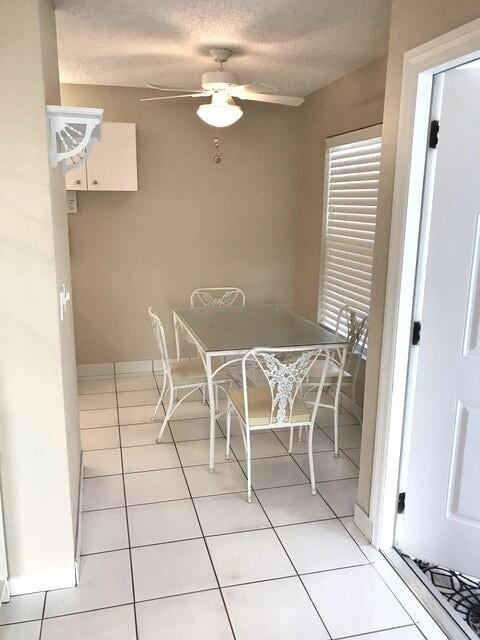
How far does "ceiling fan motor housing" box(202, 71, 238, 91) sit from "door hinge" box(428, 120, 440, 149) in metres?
1.53

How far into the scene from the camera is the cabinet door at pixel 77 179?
415 cm

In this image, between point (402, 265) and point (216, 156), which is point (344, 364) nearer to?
point (402, 265)

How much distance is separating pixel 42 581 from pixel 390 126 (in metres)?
2.37

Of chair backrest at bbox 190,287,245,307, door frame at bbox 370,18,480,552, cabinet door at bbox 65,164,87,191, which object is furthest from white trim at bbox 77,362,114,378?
door frame at bbox 370,18,480,552

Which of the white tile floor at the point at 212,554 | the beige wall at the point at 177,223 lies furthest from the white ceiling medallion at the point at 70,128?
the beige wall at the point at 177,223

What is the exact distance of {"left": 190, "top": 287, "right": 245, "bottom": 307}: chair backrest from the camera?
15.4 ft

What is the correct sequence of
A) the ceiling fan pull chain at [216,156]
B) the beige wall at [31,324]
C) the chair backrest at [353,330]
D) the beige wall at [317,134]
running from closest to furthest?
Answer: 1. the beige wall at [31,324]
2. the chair backrest at [353,330]
3. the beige wall at [317,134]
4. the ceiling fan pull chain at [216,156]

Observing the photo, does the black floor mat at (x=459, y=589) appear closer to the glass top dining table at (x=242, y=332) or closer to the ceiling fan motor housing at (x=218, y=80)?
the glass top dining table at (x=242, y=332)

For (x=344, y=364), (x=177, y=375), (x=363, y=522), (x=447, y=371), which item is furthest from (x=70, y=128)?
(x=363, y=522)

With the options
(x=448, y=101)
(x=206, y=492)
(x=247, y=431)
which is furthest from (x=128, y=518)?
(x=448, y=101)

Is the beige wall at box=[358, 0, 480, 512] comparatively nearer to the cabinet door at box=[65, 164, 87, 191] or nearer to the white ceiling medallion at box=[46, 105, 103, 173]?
the white ceiling medallion at box=[46, 105, 103, 173]

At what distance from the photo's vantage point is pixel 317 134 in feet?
14.2

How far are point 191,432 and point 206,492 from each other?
75 centimetres

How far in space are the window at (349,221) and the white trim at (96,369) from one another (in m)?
1.97
